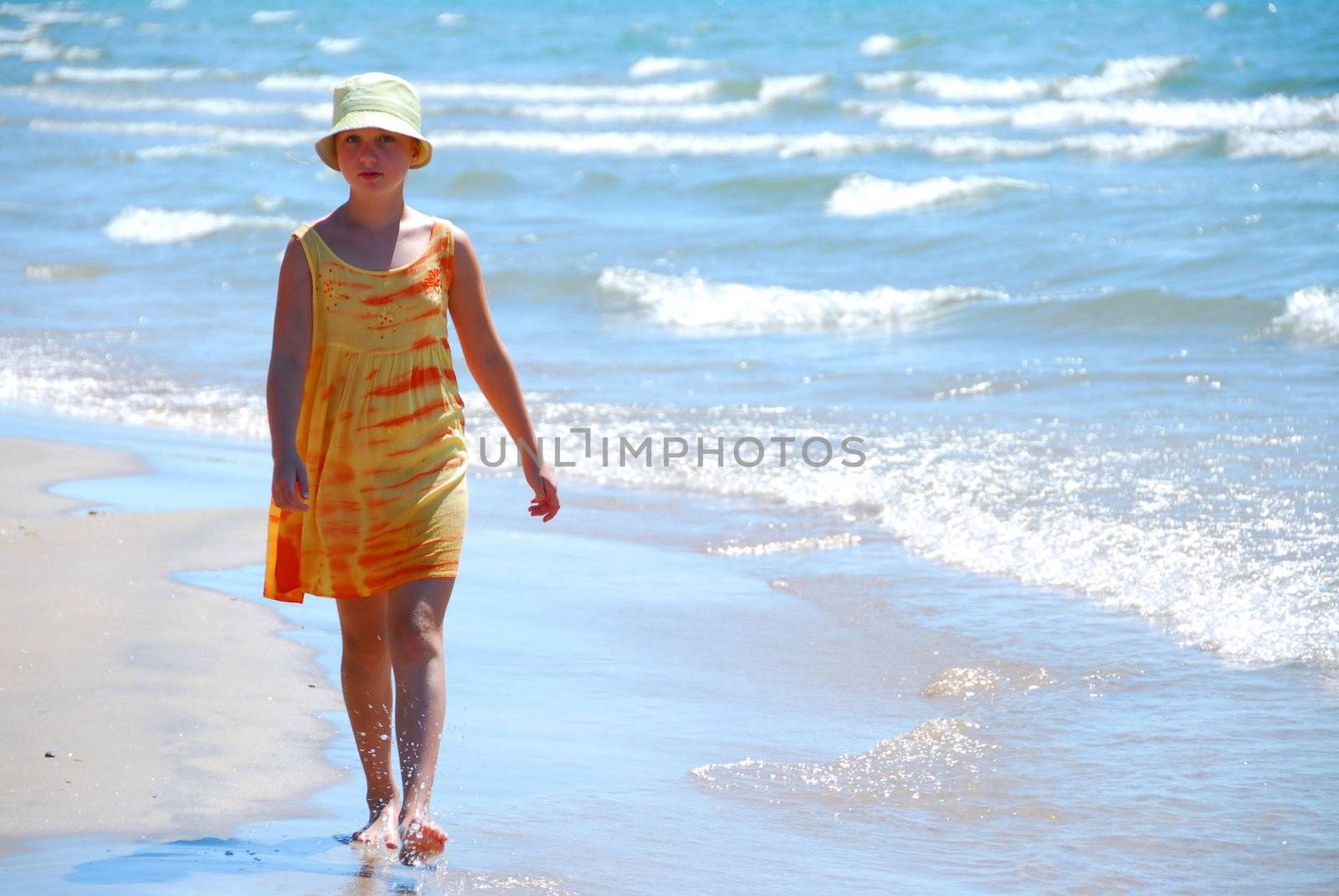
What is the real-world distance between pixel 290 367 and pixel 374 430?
0.65ft

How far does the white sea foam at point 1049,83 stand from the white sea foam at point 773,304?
1435 centimetres

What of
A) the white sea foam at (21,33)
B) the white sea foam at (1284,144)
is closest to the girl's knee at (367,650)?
the white sea foam at (1284,144)

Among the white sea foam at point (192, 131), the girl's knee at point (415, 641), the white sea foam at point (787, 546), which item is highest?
the white sea foam at point (192, 131)

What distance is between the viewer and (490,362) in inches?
126

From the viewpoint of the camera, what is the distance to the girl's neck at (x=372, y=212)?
10.0 ft

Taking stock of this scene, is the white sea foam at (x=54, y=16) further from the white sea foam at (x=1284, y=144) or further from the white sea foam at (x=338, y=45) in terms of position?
the white sea foam at (x=1284, y=144)

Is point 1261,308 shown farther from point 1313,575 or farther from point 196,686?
point 196,686

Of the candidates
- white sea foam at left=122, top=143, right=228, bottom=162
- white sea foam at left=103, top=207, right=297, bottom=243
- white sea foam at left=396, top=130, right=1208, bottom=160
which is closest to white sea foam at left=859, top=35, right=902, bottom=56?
white sea foam at left=396, top=130, right=1208, bottom=160

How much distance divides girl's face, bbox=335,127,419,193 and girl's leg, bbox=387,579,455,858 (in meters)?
0.78

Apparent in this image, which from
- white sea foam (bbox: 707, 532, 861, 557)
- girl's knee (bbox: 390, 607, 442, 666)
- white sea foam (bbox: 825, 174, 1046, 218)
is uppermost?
white sea foam (bbox: 825, 174, 1046, 218)

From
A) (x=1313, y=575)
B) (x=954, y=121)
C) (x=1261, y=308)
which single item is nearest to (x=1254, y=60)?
(x=954, y=121)

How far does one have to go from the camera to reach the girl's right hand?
296cm

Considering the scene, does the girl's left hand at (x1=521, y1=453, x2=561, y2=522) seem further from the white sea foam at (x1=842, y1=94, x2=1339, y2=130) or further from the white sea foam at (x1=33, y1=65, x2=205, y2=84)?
the white sea foam at (x1=33, y1=65, x2=205, y2=84)

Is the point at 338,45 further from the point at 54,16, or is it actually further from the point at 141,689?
the point at 141,689
